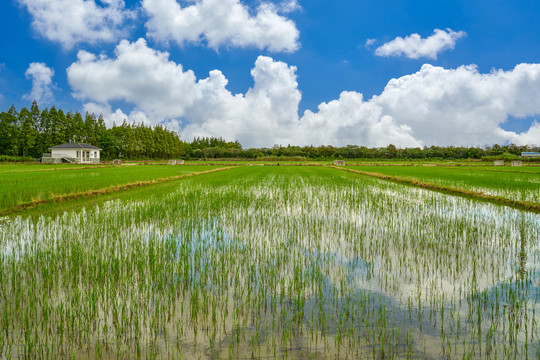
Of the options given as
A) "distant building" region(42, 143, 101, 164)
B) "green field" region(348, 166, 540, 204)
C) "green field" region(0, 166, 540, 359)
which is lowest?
"green field" region(0, 166, 540, 359)

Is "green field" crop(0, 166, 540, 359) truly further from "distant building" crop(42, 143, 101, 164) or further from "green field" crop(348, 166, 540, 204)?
"distant building" crop(42, 143, 101, 164)

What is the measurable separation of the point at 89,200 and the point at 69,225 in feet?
16.6

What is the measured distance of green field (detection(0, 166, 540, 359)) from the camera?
2.62 meters

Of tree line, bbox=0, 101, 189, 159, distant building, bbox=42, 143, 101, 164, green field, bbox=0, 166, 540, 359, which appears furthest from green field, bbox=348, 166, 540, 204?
tree line, bbox=0, 101, 189, 159

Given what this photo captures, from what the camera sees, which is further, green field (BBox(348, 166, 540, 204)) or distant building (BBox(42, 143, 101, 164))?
distant building (BBox(42, 143, 101, 164))

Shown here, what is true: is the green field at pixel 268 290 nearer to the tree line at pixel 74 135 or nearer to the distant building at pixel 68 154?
the distant building at pixel 68 154

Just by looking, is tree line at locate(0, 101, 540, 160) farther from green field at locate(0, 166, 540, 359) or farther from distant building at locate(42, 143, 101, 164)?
green field at locate(0, 166, 540, 359)

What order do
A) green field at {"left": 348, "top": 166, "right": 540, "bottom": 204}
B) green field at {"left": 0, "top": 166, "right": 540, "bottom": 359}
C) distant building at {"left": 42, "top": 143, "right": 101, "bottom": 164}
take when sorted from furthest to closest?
distant building at {"left": 42, "top": 143, "right": 101, "bottom": 164}, green field at {"left": 348, "top": 166, "right": 540, "bottom": 204}, green field at {"left": 0, "top": 166, "right": 540, "bottom": 359}

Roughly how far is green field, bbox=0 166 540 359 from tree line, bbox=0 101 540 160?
64.7m

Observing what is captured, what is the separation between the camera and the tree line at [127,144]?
56.8 meters

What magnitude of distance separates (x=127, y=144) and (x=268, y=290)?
77922 mm

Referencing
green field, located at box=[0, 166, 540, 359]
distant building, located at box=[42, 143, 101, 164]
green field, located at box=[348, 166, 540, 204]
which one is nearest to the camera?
green field, located at box=[0, 166, 540, 359]

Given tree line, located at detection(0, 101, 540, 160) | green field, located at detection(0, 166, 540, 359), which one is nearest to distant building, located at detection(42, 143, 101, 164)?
tree line, located at detection(0, 101, 540, 160)

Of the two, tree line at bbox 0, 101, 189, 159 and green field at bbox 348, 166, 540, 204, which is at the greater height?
tree line at bbox 0, 101, 189, 159
